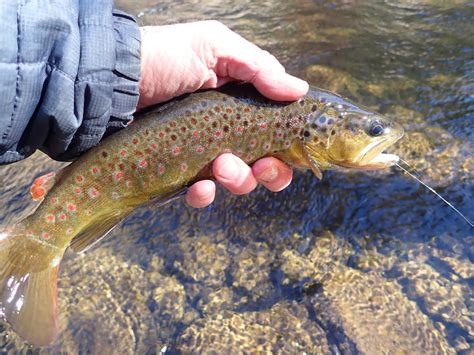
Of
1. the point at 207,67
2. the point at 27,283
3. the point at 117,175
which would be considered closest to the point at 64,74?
the point at 117,175

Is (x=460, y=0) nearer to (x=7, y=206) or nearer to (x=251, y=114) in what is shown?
(x=251, y=114)

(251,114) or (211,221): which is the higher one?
(251,114)

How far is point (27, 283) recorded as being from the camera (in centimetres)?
315

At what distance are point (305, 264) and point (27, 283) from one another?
2501 millimetres

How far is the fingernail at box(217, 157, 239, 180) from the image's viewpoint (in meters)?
3.29

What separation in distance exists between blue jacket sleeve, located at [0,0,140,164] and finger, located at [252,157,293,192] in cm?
98

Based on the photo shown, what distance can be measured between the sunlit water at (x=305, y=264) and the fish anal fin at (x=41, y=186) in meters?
1.65

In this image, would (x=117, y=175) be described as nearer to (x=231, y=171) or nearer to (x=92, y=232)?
(x=92, y=232)

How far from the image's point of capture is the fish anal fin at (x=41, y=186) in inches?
122

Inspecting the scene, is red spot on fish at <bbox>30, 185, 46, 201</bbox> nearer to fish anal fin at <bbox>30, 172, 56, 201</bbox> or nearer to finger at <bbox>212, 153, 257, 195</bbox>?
fish anal fin at <bbox>30, 172, 56, 201</bbox>

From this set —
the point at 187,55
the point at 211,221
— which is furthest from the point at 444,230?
the point at 187,55

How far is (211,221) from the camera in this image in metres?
5.19

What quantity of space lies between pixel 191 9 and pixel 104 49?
27.3 ft

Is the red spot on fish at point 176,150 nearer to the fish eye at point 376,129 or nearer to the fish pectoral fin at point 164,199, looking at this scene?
the fish pectoral fin at point 164,199
